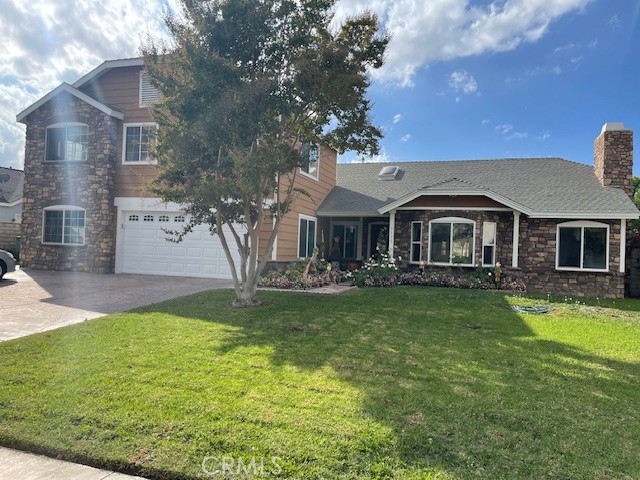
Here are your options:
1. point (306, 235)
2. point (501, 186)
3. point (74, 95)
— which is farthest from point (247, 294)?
point (501, 186)

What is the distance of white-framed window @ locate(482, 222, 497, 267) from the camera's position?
1490cm

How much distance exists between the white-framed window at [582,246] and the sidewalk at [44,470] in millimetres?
15152

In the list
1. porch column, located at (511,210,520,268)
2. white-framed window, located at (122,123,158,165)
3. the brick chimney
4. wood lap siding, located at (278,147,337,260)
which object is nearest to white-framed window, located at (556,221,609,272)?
porch column, located at (511,210,520,268)

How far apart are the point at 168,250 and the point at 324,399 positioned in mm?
12420

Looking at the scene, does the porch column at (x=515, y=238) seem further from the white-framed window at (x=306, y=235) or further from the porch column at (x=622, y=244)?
the white-framed window at (x=306, y=235)

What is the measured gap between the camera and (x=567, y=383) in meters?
4.75

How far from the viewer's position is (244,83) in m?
7.97

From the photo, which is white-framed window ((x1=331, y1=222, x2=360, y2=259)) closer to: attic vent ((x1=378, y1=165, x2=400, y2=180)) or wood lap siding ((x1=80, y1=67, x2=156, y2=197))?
attic vent ((x1=378, y1=165, x2=400, y2=180))

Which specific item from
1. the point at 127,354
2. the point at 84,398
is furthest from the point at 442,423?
the point at 127,354

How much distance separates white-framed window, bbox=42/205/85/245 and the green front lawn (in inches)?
388

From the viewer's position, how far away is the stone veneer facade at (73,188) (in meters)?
15.3

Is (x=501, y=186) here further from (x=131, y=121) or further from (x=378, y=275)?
(x=131, y=121)

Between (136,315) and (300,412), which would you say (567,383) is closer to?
(300,412)

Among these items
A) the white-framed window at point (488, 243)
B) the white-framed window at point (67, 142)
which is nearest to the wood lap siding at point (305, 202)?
the white-framed window at point (488, 243)
